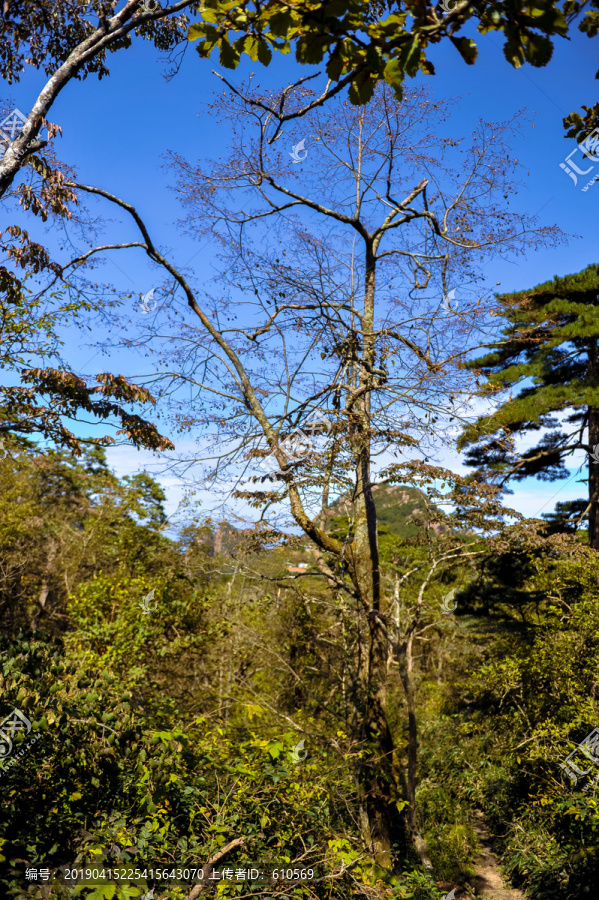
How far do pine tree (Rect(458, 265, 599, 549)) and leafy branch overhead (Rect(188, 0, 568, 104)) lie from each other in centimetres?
826

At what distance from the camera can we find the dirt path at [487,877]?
21.4ft

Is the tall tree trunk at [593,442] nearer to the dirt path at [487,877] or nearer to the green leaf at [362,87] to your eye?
the dirt path at [487,877]

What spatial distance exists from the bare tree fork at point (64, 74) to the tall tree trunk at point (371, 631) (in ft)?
10.3

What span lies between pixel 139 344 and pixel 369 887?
220 inches

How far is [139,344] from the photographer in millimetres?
6473

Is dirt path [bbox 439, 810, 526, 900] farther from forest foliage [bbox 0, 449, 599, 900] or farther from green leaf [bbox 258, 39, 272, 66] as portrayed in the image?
green leaf [bbox 258, 39, 272, 66]

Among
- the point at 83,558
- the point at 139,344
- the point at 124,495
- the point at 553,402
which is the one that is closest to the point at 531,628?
the point at 553,402

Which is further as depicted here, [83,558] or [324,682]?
[83,558]

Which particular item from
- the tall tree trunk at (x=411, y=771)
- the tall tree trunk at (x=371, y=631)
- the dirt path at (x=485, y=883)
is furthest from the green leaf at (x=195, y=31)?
the dirt path at (x=485, y=883)

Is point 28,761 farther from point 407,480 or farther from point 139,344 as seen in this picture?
point 139,344

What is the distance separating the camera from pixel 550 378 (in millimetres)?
11375

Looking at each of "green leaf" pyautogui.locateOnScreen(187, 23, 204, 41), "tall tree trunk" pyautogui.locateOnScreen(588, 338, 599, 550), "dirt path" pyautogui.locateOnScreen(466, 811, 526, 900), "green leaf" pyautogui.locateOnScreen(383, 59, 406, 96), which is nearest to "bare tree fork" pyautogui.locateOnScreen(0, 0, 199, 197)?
"green leaf" pyautogui.locateOnScreen(187, 23, 204, 41)

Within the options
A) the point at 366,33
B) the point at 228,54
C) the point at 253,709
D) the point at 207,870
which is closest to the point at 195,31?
the point at 228,54

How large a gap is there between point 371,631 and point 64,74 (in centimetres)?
585
